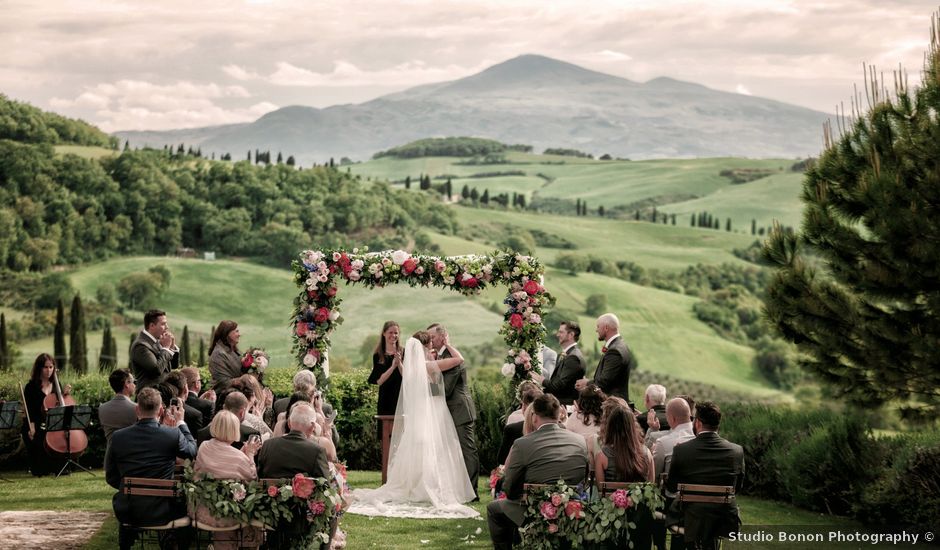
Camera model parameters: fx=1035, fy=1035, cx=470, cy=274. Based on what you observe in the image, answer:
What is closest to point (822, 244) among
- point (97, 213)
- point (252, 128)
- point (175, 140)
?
point (97, 213)

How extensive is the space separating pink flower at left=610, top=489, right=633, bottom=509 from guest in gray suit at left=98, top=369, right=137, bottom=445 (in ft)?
14.0

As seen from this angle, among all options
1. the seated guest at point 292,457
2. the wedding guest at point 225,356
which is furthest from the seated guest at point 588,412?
the wedding guest at point 225,356

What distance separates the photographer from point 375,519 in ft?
31.8

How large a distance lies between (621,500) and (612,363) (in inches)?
117

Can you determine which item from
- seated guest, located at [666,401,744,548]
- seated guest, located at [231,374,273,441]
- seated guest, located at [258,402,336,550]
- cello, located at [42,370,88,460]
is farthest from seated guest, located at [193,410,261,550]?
cello, located at [42,370,88,460]

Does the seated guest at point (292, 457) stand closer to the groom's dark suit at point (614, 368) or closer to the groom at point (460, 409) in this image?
the groom's dark suit at point (614, 368)

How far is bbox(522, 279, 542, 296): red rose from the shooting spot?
1249 centimetres

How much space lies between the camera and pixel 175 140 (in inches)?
4483

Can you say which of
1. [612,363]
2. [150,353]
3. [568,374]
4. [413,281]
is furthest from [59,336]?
[612,363]

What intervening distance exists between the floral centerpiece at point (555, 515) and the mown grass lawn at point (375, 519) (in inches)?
66.9

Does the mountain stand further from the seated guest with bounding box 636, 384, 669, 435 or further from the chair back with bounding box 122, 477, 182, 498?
the chair back with bounding box 122, 477, 182, 498

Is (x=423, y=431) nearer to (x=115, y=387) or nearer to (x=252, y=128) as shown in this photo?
(x=115, y=387)

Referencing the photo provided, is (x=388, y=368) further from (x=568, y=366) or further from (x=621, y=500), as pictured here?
(x=621, y=500)

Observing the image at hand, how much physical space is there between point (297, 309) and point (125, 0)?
77.2m
